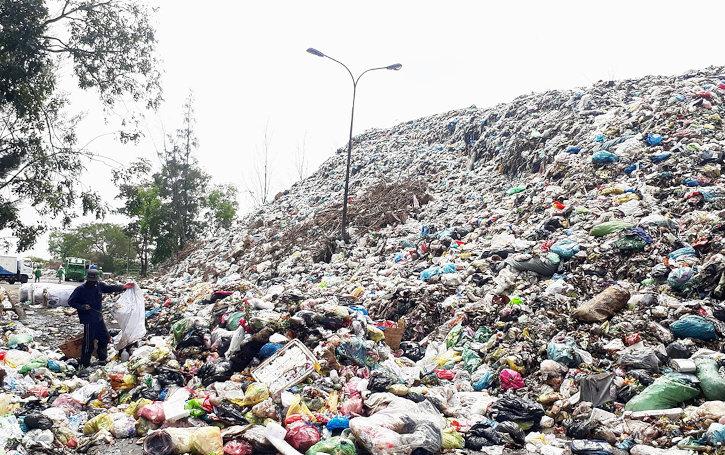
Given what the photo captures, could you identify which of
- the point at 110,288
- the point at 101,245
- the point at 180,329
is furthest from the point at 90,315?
the point at 101,245

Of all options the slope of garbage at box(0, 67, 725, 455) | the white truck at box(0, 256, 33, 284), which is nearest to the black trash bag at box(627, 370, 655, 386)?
the slope of garbage at box(0, 67, 725, 455)

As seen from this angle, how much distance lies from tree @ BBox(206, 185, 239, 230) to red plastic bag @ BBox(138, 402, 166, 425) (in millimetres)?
25054

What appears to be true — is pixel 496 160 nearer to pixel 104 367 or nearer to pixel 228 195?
pixel 104 367

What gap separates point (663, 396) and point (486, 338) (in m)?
2.11

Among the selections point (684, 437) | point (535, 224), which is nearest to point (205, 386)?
point (684, 437)

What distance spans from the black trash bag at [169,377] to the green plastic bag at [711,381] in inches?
168

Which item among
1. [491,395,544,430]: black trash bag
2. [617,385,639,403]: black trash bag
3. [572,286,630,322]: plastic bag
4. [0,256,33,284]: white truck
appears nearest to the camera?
[491,395,544,430]: black trash bag

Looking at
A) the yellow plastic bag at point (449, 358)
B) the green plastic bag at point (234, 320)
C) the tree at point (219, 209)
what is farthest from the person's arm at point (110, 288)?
the tree at point (219, 209)

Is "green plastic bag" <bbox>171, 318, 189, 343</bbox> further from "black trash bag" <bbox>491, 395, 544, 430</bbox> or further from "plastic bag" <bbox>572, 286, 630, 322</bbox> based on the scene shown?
"plastic bag" <bbox>572, 286, 630, 322</bbox>

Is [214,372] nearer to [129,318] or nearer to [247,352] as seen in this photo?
[247,352]

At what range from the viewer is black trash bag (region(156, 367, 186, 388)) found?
461 centimetres

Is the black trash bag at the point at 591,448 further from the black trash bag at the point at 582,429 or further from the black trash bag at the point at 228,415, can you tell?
the black trash bag at the point at 228,415

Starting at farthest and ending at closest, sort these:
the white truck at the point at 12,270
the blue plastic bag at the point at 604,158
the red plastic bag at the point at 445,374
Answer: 1. the white truck at the point at 12,270
2. the blue plastic bag at the point at 604,158
3. the red plastic bag at the point at 445,374

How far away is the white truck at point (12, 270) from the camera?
18.5 meters
